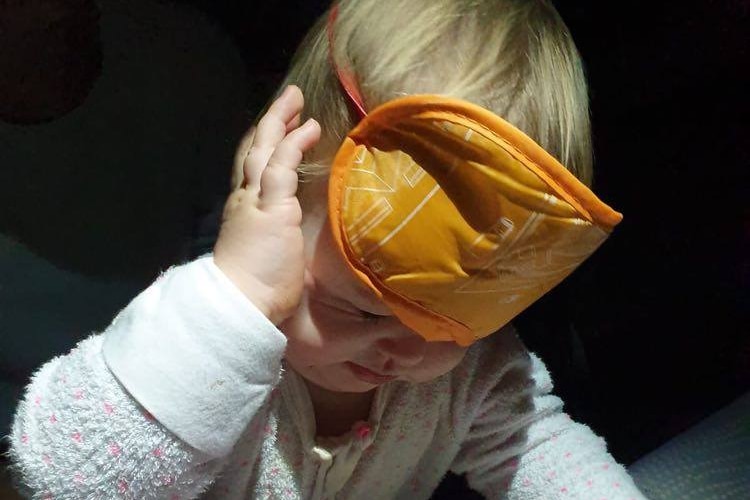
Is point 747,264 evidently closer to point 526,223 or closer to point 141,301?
point 526,223

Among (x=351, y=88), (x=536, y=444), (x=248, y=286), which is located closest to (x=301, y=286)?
(x=248, y=286)

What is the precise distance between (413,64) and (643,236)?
15.8 inches

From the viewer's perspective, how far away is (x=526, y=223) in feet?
1.91

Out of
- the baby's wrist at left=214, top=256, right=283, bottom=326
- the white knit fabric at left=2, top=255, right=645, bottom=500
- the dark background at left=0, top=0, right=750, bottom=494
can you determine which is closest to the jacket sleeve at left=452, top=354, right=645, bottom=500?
the dark background at left=0, top=0, right=750, bottom=494

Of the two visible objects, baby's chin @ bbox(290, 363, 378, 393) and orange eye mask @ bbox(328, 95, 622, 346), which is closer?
orange eye mask @ bbox(328, 95, 622, 346)

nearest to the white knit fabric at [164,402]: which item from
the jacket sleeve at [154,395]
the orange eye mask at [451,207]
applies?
the jacket sleeve at [154,395]

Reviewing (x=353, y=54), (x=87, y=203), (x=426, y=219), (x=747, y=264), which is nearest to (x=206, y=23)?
(x=87, y=203)

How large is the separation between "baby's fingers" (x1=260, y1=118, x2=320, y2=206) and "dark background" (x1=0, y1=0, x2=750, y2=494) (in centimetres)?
29

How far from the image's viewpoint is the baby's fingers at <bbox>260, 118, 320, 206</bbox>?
61cm

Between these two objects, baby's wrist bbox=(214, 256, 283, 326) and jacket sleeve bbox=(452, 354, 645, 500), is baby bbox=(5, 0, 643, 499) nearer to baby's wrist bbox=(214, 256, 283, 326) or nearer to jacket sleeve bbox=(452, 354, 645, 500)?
baby's wrist bbox=(214, 256, 283, 326)

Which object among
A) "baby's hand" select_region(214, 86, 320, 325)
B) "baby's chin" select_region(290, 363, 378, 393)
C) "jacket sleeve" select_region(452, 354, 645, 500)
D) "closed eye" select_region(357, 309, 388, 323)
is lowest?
"jacket sleeve" select_region(452, 354, 645, 500)

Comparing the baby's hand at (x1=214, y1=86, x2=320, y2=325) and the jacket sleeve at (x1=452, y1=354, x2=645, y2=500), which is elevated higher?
the baby's hand at (x1=214, y1=86, x2=320, y2=325)

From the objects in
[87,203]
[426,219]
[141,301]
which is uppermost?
[426,219]

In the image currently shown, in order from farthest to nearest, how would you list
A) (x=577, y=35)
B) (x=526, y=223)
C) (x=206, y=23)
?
(x=206, y=23)
(x=577, y=35)
(x=526, y=223)
